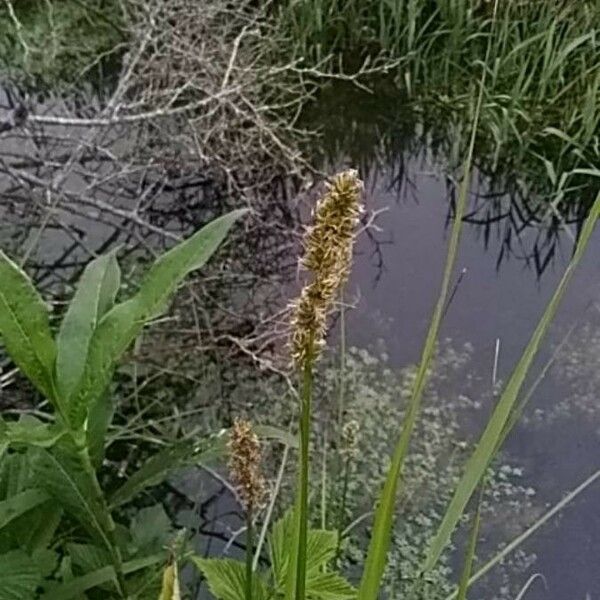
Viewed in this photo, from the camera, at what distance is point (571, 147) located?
2613 millimetres

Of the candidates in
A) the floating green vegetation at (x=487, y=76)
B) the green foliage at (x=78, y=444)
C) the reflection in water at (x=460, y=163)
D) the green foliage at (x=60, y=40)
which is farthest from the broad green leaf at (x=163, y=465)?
the green foliage at (x=60, y=40)

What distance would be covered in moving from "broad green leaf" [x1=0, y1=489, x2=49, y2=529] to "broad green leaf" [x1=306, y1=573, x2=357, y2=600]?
22cm

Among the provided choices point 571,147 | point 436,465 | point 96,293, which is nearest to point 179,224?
point 436,465

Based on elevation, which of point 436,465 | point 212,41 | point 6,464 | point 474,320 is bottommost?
point 436,465

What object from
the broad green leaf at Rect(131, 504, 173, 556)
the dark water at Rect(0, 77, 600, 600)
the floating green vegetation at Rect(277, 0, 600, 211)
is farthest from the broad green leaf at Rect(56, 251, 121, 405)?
the floating green vegetation at Rect(277, 0, 600, 211)

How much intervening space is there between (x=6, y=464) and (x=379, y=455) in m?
0.99

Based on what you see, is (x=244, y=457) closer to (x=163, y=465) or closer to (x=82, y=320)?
(x=82, y=320)

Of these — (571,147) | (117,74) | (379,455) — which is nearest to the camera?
(379,455)

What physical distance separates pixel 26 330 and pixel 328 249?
10.5 inches

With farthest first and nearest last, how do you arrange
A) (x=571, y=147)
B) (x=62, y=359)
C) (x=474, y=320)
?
(x=571, y=147), (x=474, y=320), (x=62, y=359)

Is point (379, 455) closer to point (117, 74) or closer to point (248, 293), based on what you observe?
point (248, 293)

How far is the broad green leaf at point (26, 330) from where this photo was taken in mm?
591

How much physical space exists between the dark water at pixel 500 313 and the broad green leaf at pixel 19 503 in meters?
0.95

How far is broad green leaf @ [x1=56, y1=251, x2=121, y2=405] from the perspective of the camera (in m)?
0.61
